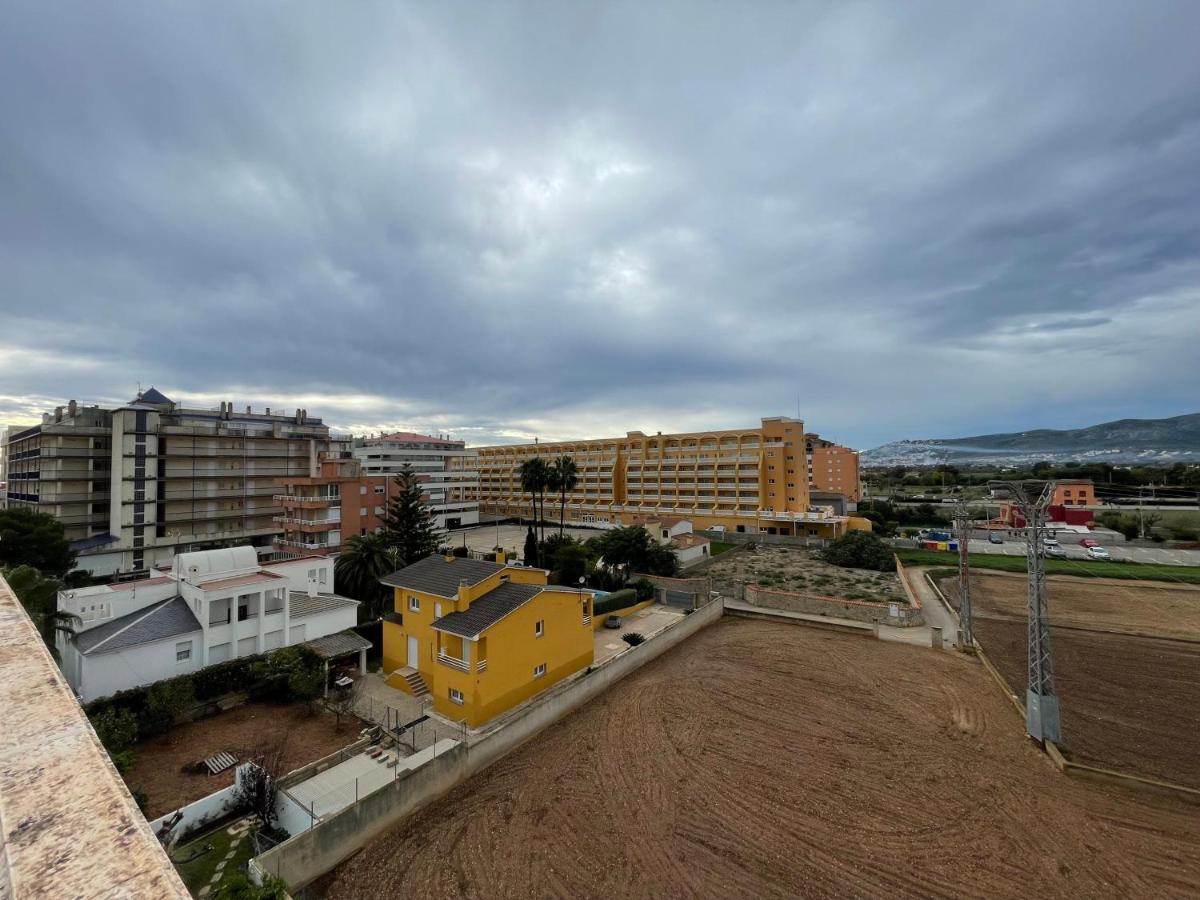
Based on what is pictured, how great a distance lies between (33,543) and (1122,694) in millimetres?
57509

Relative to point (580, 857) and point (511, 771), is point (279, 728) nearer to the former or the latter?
point (511, 771)

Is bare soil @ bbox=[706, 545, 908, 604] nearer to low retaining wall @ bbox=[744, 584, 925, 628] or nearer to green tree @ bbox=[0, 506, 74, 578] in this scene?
low retaining wall @ bbox=[744, 584, 925, 628]

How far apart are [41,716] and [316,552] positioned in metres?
41.5

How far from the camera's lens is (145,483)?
41.6 m

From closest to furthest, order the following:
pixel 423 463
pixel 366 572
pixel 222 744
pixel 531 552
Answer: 1. pixel 222 744
2. pixel 366 572
3. pixel 531 552
4. pixel 423 463

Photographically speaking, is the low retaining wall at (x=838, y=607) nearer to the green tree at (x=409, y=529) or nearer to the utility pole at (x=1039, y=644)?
the utility pole at (x=1039, y=644)

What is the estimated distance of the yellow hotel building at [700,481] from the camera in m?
63.2

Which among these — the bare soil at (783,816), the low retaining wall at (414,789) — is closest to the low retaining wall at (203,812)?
the low retaining wall at (414,789)

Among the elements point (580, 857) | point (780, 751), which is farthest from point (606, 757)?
point (780, 751)

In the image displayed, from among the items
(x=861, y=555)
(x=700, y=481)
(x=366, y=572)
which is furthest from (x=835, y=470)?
(x=366, y=572)

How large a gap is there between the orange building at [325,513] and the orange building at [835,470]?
70839 mm

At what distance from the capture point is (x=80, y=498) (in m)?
41.4

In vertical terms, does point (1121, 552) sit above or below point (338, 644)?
below

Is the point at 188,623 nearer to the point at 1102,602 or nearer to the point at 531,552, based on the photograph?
the point at 531,552
